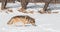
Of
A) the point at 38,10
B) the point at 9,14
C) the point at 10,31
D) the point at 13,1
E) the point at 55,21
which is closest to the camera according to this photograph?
the point at 10,31

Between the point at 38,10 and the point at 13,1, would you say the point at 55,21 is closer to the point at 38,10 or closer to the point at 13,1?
the point at 38,10

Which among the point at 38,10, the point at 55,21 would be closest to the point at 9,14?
the point at 38,10

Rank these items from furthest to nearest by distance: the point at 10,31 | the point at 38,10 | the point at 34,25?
the point at 38,10 → the point at 34,25 → the point at 10,31

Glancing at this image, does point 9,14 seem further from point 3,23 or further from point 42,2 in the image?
point 42,2

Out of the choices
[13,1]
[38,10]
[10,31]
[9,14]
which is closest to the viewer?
[10,31]

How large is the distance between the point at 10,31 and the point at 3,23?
33 cm

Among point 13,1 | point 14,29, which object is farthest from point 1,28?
point 13,1

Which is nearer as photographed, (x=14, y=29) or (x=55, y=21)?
(x=14, y=29)

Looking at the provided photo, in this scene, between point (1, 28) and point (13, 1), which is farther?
point (13, 1)

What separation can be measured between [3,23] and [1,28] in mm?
202

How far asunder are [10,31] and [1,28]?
0.15 metres

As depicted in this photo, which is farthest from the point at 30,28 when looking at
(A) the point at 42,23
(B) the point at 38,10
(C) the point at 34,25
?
(B) the point at 38,10

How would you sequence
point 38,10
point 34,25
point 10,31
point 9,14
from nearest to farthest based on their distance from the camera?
1. point 10,31
2. point 34,25
3. point 9,14
4. point 38,10

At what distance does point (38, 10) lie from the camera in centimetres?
312
